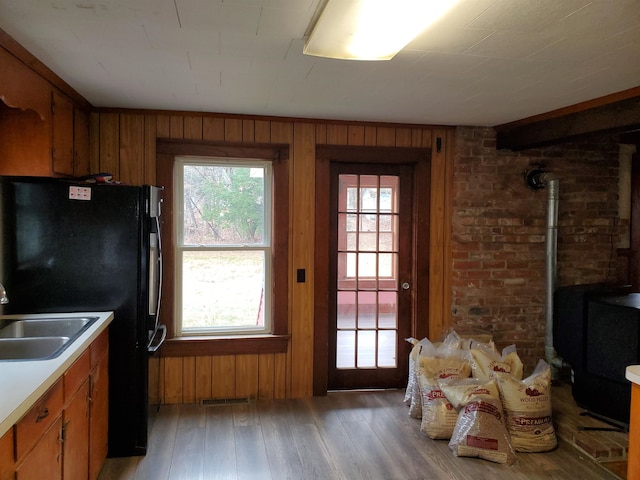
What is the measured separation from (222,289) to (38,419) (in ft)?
7.14

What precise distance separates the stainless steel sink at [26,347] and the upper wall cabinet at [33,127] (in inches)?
37.7

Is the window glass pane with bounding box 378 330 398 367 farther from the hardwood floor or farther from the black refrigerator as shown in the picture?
the black refrigerator

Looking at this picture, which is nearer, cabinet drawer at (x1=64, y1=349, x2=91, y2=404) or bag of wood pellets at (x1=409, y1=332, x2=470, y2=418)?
cabinet drawer at (x1=64, y1=349, x2=91, y2=404)

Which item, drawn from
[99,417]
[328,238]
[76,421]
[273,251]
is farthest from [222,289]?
[76,421]

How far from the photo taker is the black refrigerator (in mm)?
2838

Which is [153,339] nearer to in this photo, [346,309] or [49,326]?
[49,326]

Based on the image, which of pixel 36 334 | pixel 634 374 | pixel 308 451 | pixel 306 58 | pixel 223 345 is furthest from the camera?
pixel 223 345

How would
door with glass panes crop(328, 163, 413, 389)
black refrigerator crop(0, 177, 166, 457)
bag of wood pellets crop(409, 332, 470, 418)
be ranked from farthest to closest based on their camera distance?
1. door with glass panes crop(328, 163, 413, 389)
2. bag of wood pellets crop(409, 332, 470, 418)
3. black refrigerator crop(0, 177, 166, 457)

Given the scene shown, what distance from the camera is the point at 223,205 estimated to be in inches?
154

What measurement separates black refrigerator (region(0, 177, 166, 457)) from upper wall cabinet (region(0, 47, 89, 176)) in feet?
0.40

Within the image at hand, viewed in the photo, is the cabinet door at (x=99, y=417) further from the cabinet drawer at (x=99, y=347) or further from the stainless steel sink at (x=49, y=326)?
the stainless steel sink at (x=49, y=326)

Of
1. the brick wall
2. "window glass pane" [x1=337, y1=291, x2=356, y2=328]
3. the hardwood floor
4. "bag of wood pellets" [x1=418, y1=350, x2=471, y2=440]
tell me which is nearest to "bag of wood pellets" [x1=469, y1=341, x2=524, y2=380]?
"bag of wood pellets" [x1=418, y1=350, x2=471, y2=440]

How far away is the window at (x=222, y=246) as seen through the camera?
3.85 metres

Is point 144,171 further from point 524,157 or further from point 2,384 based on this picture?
point 524,157
